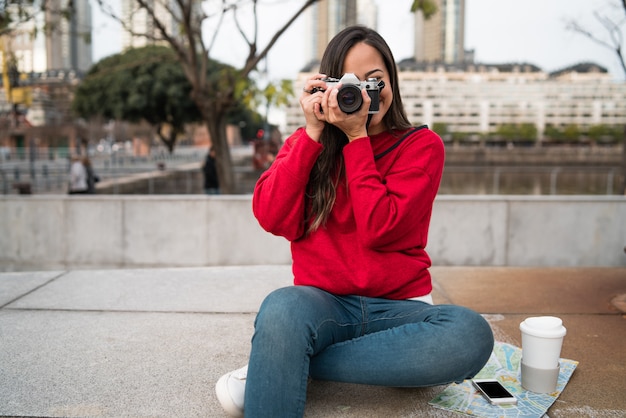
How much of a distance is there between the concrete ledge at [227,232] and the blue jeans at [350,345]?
4.10 m

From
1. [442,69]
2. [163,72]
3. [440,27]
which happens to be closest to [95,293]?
[163,72]

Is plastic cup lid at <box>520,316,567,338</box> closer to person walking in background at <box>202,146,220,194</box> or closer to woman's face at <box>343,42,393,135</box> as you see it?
woman's face at <box>343,42,393,135</box>

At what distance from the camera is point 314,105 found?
1.92 meters

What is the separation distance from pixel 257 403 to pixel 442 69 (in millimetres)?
134404

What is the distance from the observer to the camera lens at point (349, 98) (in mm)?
1868

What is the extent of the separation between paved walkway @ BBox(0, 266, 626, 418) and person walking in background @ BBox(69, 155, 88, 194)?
655 centimetres

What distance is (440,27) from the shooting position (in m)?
146

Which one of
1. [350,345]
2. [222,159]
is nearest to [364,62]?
[350,345]

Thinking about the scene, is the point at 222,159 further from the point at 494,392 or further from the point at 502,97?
the point at 502,97

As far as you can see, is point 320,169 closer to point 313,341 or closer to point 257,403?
point 313,341

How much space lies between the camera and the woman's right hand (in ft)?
6.31

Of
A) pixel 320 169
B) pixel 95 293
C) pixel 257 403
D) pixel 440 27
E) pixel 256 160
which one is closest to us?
pixel 257 403

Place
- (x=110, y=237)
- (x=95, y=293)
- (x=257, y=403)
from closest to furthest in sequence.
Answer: (x=257, y=403), (x=95, y=293), (x=110, y=237)

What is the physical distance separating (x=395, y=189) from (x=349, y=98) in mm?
329
